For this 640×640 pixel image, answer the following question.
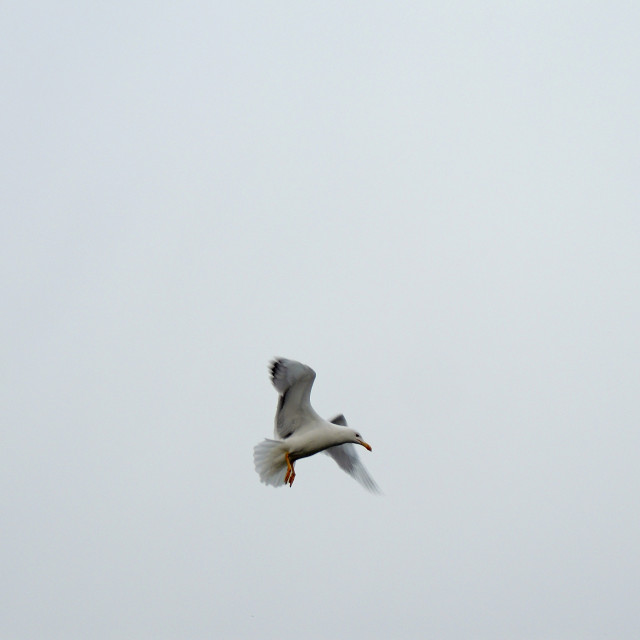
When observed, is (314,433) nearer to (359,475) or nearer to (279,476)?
(279,476)

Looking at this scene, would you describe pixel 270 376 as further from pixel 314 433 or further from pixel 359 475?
pixel 359 475

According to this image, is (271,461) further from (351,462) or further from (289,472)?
(351,462)

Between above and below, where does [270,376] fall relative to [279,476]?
above

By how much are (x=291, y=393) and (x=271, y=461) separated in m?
0.79

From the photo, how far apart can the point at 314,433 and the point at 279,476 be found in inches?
24.4

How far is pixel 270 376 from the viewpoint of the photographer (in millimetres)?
11320

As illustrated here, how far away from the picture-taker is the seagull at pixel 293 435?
11422 millimetres

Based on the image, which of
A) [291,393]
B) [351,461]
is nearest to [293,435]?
[291,393]

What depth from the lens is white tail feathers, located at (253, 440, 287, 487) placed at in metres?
11.5

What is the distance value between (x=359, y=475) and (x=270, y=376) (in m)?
2.23

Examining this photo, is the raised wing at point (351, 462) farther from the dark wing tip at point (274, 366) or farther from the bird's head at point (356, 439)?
the dark wing tip at point (274, 366)

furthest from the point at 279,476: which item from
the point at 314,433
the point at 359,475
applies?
the point at 359,475

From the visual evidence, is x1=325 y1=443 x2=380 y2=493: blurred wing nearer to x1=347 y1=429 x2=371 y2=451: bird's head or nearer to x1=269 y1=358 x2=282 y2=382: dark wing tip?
x1=347 y1=429 x2=371 y2=451: bird's head

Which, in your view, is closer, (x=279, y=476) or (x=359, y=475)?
(x=279, y=476)
